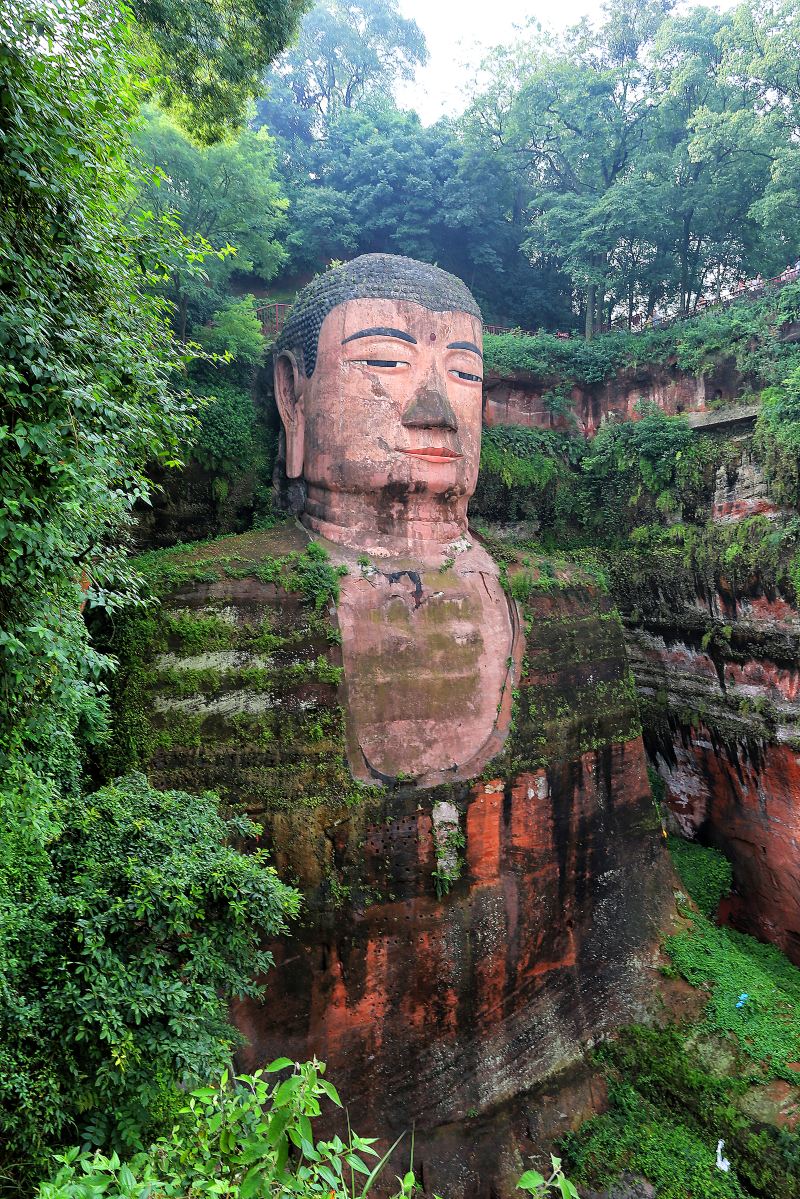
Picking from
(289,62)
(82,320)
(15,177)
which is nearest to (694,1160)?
(82,320)

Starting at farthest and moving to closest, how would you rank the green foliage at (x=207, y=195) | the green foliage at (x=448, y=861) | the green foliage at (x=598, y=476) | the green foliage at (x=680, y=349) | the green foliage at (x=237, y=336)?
the green foliage at (x=598, y=476) < the green foliage at (x=207, y=195) < the green foliage at (x=680, y=349) < the green foliage at (x=237, y=336) < the green foliage at (x=448, y=861)

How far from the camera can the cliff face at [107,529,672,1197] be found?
20.9 feet

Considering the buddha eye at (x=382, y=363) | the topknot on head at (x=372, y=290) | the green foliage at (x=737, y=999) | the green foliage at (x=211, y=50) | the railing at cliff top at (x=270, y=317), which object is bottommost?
the green foliage at (x=737, y=999)

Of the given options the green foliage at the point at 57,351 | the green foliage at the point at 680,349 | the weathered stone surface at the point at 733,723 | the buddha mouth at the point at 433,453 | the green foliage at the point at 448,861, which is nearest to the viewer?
the green foliage at the point at 57,351

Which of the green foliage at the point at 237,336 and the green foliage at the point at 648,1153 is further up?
the green foliage at the point at 237,336

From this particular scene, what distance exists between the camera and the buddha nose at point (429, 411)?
775cm

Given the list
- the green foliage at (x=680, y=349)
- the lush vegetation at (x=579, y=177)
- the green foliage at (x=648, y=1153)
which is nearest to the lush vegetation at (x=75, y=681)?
the green foliage at (x=648, y=1153)

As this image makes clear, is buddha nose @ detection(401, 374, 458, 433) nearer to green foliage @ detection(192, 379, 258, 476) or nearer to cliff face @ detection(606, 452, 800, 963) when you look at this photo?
green foliage @ detection(192, 379, 258, 476)

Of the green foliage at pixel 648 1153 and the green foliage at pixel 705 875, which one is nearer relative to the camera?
the green foliage at pixel 648 1153

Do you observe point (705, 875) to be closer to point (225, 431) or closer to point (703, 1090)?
point (703, 1090)

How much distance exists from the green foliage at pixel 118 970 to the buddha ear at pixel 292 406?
4891 millimetres

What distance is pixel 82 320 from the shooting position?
3932 millimetres

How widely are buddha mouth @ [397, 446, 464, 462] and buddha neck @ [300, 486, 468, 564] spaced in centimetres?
45

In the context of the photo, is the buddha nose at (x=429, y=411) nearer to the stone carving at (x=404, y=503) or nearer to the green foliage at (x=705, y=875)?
the stone carving at (x=404, y=503)
